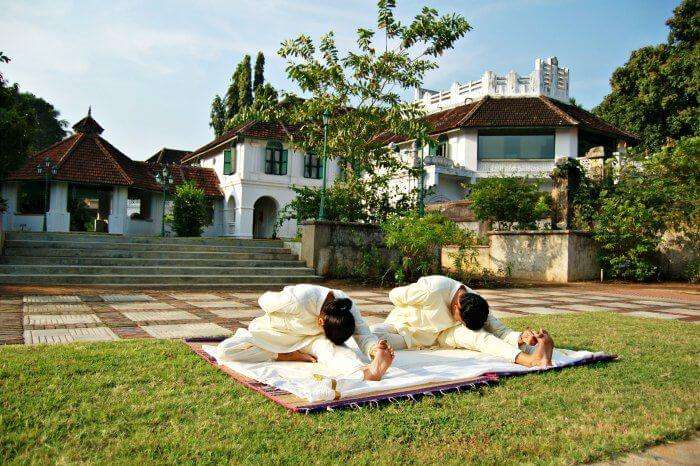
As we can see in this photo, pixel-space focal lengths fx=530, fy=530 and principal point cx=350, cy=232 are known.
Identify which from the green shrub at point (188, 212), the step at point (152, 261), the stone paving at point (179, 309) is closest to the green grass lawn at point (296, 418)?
the stone paving at point (179, 309)

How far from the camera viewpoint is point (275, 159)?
76.0 feet

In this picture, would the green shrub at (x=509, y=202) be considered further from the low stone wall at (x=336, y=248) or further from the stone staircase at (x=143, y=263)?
the stone staircase at (x=143, y=263)

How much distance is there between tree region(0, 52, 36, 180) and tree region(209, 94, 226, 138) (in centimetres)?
2487

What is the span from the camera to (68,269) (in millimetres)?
9875

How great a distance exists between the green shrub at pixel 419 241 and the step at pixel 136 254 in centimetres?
275

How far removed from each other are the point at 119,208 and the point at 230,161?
510 centimetres

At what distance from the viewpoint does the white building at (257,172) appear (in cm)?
2245

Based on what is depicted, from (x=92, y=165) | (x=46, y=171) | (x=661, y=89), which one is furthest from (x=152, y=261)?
(x=661, y=89)

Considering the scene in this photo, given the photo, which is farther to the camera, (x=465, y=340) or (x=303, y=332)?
(x=465, y=340)

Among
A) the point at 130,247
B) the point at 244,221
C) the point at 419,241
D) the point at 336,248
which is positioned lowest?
the point at 130,247

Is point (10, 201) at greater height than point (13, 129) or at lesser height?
lesser

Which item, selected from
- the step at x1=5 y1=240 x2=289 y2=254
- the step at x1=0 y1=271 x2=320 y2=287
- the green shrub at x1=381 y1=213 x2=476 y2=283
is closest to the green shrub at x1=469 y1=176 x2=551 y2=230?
the green shrub at x1=381 y1=213 x2=476 y2=283

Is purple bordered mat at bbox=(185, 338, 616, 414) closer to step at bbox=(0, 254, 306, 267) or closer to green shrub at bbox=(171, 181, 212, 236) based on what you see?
step at bbox=(0, 254, 306, 267)

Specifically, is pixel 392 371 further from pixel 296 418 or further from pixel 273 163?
pixel 273 163
